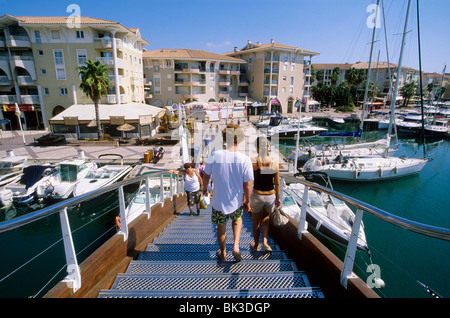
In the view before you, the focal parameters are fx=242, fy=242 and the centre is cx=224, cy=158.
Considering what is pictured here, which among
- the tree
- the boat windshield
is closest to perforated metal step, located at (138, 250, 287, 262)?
the boat windshield

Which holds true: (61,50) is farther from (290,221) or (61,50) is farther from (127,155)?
(290,221)

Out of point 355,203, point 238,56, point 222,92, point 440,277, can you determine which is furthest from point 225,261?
point 238,56

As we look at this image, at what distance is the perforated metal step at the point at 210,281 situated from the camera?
2.86m

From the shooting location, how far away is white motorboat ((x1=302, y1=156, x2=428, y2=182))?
20.9m

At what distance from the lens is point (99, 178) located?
16.4m

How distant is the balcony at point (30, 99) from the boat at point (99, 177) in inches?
981

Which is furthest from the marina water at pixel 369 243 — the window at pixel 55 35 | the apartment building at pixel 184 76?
the apartment building at pixel 184 76

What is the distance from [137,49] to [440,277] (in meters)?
44.0

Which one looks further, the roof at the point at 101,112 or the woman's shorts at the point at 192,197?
the roof at the point at 101,112

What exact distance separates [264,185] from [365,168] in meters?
20.8

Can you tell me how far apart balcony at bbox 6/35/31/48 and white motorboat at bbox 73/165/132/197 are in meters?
26.9

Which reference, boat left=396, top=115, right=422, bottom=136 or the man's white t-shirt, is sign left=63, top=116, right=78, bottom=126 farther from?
boat left=396, top=115, right=422, bottom=136

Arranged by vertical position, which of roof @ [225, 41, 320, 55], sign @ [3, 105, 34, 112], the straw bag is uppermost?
roof @ [225, 41, 320, 55]

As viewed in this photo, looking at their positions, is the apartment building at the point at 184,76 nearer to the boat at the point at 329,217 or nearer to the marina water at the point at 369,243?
the marina water at the point at 369,243
